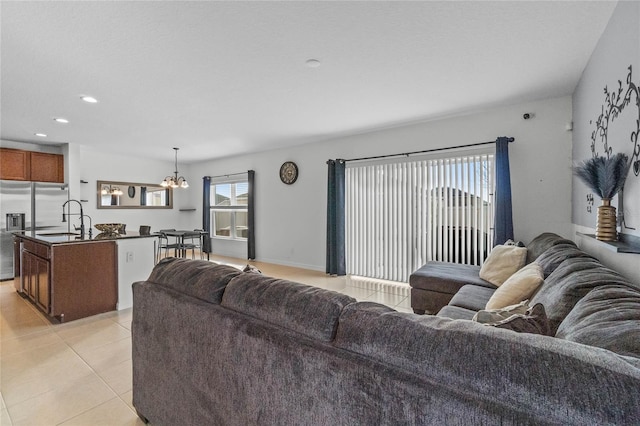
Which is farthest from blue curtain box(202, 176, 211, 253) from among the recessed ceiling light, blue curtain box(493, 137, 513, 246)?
blue curtain box(493, 137, 513, 246)

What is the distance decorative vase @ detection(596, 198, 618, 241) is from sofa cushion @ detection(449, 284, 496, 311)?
0.85m

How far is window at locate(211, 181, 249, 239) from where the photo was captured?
7.50 m

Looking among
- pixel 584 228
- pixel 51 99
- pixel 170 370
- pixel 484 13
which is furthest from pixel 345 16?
pixel 51 99

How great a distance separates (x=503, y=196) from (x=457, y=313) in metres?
2.32

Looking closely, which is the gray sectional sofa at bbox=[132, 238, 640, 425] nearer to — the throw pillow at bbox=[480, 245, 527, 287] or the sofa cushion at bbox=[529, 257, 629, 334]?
the sofa cushion at bbox=[529, 257, 629, 334]

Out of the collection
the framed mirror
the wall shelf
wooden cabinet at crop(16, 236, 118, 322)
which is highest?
the framed mirror

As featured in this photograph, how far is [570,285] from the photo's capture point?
1455 millimetres

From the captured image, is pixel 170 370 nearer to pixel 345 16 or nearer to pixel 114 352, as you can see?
pixel 114 352

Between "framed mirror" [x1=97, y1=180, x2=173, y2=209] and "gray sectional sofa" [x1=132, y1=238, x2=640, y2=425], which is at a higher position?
"framed mirror" [x1=97, y1=180, x2=173, y2=209]

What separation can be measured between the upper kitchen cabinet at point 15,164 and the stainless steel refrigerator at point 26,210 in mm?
186

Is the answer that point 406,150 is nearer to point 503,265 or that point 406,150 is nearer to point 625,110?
point 503,265

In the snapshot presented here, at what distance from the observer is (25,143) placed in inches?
221

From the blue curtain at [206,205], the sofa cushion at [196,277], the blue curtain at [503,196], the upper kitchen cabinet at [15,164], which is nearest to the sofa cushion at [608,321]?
the sofa cushion at [196,277]

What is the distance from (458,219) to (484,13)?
2710 mm
